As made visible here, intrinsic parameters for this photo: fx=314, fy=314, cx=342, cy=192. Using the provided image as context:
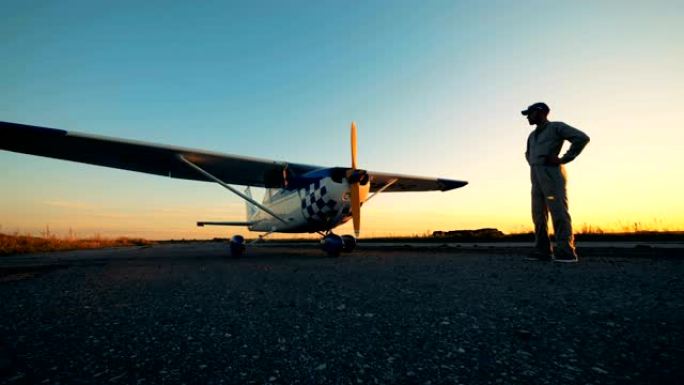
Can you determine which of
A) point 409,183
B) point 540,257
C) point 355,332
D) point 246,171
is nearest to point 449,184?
point 409,183

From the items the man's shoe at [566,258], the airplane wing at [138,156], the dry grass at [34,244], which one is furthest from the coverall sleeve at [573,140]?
the dry grass at [34,244]

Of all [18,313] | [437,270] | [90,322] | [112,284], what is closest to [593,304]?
[437,270]

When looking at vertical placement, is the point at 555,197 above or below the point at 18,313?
above

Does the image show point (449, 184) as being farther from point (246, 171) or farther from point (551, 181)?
point (551, 181)

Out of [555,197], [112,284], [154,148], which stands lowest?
[112,284]

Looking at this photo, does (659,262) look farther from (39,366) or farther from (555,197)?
(39,366)

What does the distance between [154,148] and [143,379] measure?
7707 mm

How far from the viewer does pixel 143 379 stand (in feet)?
3.99

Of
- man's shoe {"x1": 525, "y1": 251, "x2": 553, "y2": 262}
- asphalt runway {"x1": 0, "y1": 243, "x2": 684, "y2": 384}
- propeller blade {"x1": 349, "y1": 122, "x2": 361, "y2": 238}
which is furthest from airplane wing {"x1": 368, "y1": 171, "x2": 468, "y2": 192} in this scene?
asphalt runway {"x1": 0, "y1": 243, "x2": 684, "y2": 384}

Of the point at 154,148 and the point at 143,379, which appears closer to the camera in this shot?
the point at 143,379

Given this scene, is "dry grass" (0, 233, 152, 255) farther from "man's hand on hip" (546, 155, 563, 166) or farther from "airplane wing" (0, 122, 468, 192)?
"man's hand on hip" (546, 155, 563, 166)

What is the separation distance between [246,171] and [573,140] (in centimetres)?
842

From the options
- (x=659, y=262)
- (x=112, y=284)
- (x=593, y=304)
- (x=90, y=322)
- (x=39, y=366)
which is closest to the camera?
(x=39, y=366)

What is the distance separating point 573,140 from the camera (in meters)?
4.55
